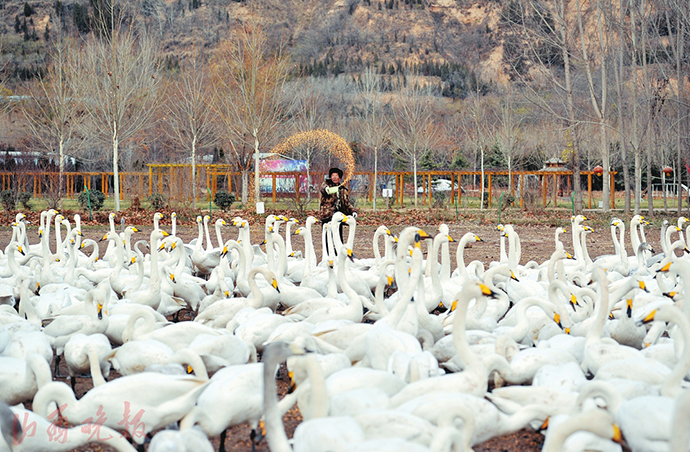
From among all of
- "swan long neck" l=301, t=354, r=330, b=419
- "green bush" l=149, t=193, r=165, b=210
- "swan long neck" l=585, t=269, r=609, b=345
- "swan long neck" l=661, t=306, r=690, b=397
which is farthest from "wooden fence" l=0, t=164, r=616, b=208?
"swan long neck" l=301, t=354, r=330, b=419

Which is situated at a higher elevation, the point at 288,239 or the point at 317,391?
the point at 288,239

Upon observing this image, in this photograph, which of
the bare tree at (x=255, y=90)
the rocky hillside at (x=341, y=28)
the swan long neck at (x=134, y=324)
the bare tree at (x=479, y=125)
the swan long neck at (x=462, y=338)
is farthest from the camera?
the rocky hillside at (x=341, y=28)

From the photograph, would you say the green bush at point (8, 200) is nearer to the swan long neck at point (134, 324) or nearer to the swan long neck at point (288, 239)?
the swan long neck at point (288, 239)

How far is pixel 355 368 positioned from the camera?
14.1 feet

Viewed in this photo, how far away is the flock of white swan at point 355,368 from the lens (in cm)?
342

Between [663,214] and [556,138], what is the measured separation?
66.1 ft

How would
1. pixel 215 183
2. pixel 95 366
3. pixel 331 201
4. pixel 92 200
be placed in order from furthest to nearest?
1. pixel 215 183
2. pixel 92 200
3. pixel 331 201
4. pixel 95 366

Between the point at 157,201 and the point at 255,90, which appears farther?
the point at 255,90

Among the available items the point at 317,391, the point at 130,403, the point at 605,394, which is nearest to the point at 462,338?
the point at 605,394

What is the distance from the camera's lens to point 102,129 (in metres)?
22.7

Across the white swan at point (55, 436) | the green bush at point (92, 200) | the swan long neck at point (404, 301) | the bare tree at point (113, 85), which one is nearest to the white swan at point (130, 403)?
the white swan at point (55, 436)

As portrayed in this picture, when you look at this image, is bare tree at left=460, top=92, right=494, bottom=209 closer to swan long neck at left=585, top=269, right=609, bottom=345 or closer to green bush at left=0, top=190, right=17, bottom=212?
green bush at left=0, top=190, right=17, bottom=212

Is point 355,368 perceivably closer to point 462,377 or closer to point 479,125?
point 462,377

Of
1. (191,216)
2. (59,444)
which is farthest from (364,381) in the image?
(191,216)
